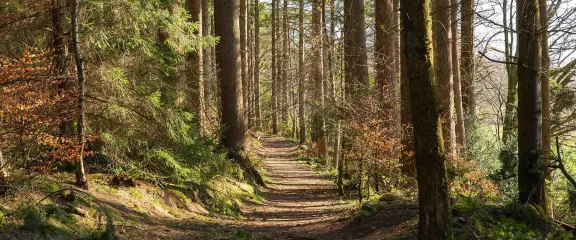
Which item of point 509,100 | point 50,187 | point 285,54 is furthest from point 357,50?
point 285,54

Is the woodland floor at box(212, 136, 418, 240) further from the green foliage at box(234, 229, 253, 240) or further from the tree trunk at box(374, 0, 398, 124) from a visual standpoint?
the tree trunk at box(374, 0, 398, 124)

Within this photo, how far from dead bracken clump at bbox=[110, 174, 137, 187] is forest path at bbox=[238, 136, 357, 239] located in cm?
236

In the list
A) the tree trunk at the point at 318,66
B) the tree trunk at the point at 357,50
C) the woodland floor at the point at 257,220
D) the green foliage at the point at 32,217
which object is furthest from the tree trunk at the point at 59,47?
the tree trunk at the point at 318,66

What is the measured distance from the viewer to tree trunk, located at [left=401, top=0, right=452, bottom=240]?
469cm

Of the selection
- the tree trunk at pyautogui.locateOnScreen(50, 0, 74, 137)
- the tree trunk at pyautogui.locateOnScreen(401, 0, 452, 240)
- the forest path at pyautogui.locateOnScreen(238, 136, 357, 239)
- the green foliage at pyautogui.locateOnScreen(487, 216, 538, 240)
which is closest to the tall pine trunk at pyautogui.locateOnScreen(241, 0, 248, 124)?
the forest path at pyautogui.locateOnScreen(238, 136, 357, 239)

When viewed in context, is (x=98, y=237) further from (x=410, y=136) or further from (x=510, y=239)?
(x=410, y=136)

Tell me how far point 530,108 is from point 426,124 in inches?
89.2

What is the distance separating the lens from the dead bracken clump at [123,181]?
868 cm

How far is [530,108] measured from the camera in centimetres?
607

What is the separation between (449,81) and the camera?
11.9m

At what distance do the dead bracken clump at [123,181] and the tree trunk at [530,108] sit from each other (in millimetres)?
6879

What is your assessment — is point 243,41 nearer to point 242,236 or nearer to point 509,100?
point 509,100

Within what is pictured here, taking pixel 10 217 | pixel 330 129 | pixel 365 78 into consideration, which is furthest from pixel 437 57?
pixel 10 217

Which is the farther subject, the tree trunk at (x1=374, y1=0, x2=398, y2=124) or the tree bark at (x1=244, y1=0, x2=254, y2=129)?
the tree bark at (x1=244, y1=0, x2=254, y2=129)
